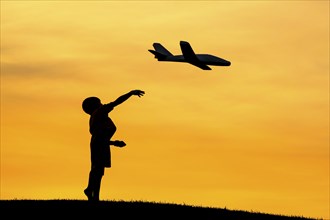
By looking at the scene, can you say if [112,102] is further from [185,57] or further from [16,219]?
[185,57]

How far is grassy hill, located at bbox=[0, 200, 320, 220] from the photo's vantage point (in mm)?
21000

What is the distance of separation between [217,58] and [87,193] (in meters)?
12.2

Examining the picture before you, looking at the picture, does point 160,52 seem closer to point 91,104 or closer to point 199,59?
point 199,59

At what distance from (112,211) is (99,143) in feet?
6.37

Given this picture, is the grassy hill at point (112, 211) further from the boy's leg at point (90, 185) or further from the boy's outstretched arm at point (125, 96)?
the boy's outstretched arm at point (125, 96)

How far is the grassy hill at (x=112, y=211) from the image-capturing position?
21000 mm

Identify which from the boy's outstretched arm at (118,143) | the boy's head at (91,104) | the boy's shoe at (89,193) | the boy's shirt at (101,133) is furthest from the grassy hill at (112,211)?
the boy's head at (91,104)

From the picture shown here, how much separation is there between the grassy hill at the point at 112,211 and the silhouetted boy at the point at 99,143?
484 millimetres

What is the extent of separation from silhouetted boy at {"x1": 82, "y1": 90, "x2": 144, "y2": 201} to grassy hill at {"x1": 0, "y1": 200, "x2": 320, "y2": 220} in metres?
0.48

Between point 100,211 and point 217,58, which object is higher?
point 217,58

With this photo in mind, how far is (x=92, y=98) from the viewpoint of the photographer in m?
22.3

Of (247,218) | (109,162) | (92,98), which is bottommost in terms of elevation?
(247,218)

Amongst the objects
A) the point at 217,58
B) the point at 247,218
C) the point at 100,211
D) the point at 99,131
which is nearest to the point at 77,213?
the point at 100,211

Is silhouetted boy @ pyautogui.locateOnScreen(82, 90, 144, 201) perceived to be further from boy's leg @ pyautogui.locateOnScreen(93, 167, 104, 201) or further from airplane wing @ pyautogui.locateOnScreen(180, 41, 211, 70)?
airplane wing @ pyautogui.locateOnScreen(180, 41, 211, 70)
